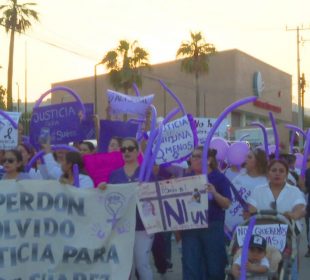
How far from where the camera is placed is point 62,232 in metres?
5.63

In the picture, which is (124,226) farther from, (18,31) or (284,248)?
(18,31)

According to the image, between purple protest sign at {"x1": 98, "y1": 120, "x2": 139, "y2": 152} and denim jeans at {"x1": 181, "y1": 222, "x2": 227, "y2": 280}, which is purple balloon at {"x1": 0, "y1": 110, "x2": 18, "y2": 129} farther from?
denim jeans at {"x1": 181, "y1": 222, "x2": 227, "y2": 280}

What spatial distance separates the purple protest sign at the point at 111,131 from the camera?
7.81 m

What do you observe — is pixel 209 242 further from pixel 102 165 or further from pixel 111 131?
pixel 111 131

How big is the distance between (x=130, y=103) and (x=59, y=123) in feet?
2.99

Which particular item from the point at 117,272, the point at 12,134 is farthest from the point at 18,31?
the point at 117,272

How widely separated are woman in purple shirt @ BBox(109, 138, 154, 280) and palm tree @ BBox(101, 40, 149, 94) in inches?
1224

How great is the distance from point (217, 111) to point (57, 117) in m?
45.8

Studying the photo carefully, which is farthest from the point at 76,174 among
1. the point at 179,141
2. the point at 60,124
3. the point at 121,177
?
the point at 60,124

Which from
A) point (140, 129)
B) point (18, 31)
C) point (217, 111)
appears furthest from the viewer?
point (217, 111)

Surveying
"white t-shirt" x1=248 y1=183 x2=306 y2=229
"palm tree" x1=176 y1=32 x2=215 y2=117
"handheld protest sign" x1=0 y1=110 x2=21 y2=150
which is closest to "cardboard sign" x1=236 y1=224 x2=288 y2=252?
"white t-shirt" x1=248 y1=183 x2=306 y2=229

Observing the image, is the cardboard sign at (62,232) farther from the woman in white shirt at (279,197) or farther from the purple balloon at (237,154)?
the purple balloon at (237,154)

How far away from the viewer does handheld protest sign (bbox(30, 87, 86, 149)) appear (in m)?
7.75

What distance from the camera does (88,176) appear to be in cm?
661
